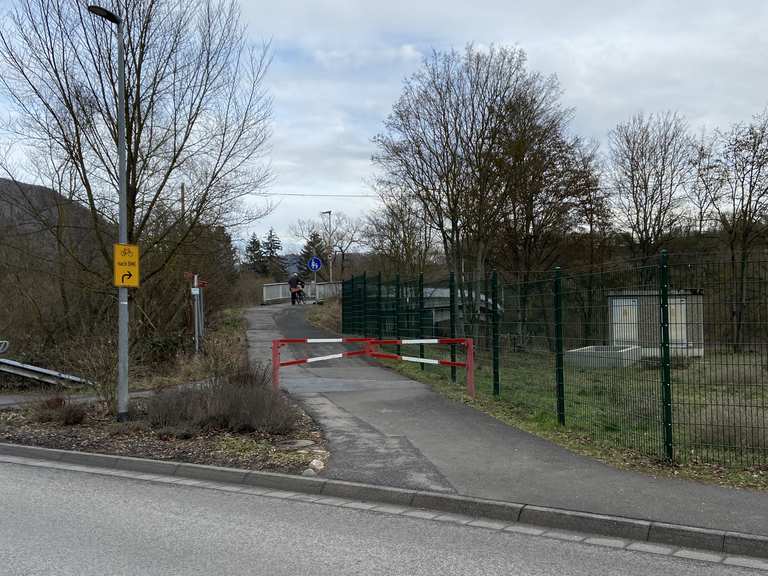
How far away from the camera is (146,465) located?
8.80 metres

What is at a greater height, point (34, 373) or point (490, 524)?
point (34, 373)

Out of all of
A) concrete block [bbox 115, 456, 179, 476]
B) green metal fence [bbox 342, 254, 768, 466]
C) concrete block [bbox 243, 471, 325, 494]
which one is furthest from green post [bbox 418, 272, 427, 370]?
concrete block [bbox 243, 471, 325, 494]

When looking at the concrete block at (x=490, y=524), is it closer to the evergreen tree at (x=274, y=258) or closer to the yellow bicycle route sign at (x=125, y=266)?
the yellow bicycle route sign at (x=125, y=266)

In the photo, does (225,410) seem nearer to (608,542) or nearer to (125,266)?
(125,266)

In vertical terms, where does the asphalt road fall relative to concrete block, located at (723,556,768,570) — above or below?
above

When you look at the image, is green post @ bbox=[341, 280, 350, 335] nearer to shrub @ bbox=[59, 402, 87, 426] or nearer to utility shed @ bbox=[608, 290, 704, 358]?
shrub @ bbox=[59, 402, 87, 426]

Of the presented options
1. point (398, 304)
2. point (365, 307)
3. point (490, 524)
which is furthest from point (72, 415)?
point (365, 307)

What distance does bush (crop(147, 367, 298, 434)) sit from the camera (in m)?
10.1

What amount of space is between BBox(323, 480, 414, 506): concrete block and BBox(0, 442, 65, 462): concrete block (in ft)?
13.5

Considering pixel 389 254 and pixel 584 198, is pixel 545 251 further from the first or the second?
pixel 389 254

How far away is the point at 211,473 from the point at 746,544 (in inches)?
214

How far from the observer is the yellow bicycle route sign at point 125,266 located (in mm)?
11016

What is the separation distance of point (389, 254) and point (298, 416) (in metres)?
27.0

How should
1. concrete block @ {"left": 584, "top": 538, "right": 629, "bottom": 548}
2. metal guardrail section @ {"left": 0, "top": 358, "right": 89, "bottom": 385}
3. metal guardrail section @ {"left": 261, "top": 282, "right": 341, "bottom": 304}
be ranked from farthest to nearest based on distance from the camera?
metal guardrail section @ {"left": 261, "top": 282, "right": 341, "bottom": 304} < metal guardrail section @ {"left": 0, "top": 358, "right": 89, "bottom": 385} < concrete block @ {"left": 584, "top": 538, "right": 629, "bottom": 548}
